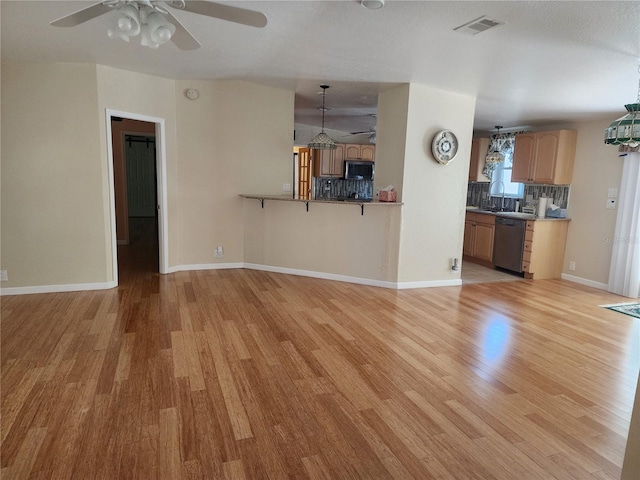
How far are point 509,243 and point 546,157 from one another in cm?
140

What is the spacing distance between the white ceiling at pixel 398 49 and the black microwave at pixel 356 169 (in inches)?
125

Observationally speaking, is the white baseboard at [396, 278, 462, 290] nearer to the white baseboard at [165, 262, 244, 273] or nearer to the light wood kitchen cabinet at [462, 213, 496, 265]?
the light wood kitchen cabinet at [462, 213, 496, 265]

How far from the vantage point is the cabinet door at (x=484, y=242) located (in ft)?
21.7

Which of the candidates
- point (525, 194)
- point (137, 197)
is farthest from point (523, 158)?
point (137, 197)

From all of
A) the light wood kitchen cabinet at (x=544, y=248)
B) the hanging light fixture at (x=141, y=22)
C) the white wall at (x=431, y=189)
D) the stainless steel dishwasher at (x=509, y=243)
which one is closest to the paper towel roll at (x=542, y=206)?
the light wood kitchen cabinet at (x=544, y=248)

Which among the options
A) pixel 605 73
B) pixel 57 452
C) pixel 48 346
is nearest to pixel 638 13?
pixel 605 73

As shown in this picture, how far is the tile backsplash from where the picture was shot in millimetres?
6238

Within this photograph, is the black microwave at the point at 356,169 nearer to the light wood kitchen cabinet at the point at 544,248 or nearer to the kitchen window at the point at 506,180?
the kitchen window at the point at 506,180

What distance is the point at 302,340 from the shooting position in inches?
132

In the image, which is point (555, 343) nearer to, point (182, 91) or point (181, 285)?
point (181, 285)

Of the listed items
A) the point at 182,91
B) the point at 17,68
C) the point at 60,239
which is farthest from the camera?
the point at 182,91

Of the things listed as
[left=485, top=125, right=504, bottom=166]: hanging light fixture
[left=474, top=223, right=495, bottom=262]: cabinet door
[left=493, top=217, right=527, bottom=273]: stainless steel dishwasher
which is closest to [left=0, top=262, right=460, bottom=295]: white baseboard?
[left=493, top=217, right=527, bottom=273]: stainless steel dishwasher

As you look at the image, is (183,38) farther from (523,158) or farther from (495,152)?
(495,152)

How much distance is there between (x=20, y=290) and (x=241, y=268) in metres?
2.53
